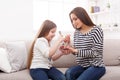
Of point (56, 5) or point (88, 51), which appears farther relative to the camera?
point (56, 5)

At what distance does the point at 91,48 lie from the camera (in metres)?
2.27

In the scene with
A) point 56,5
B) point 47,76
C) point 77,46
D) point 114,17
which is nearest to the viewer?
point 47,76

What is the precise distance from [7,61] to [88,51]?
889 millimetres

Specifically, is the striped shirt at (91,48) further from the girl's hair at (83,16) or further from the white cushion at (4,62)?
the white cushion at (4,62)

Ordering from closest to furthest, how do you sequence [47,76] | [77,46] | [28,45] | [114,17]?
[47,76] < [77,46] < [28,45] < [114,17]

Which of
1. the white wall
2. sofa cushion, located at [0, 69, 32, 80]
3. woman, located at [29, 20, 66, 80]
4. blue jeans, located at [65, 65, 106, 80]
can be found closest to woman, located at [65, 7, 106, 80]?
blue jeans, located at [65, 65, 106, 80]

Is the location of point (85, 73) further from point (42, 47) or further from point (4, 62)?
point (4, 62)

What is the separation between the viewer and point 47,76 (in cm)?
223

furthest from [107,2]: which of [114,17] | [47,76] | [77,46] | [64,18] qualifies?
[47,76]

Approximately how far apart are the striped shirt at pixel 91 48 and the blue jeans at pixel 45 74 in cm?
29

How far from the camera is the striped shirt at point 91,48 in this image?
2.25 m

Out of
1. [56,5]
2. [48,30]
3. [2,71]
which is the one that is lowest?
[2,71]

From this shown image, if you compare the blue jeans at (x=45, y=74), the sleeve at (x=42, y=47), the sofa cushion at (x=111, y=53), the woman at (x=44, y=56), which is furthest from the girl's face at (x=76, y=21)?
the sofa cushion at (x=111, y=53)

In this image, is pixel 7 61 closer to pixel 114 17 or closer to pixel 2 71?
pixel 2 71
